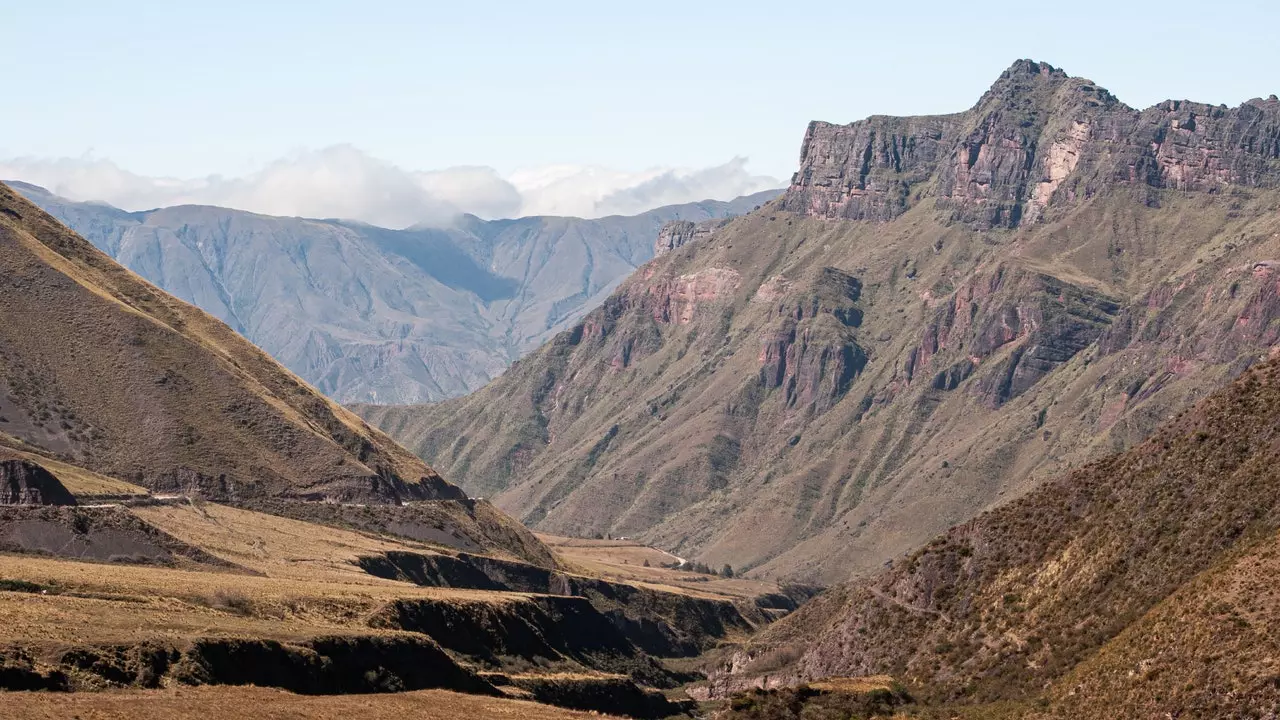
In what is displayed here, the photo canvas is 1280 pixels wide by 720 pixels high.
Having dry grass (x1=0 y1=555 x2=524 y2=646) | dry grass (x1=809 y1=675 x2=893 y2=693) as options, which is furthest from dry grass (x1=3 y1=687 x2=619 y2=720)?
dry grass (x1=809 y1=675 x2=893 y2=693)

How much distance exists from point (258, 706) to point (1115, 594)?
6505 cm

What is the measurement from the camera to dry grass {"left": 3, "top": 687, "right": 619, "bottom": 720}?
11650 cm

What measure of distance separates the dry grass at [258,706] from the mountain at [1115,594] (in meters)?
35.1

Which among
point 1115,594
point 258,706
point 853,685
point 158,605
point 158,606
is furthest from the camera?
point 158,605

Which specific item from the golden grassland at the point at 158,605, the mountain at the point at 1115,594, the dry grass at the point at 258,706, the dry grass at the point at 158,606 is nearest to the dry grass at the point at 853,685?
the mountain at the point at 1115,594

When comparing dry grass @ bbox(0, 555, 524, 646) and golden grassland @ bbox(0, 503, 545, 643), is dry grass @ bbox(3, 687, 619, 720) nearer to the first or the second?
dry grass @ bbox(0, 555, 524, 646)

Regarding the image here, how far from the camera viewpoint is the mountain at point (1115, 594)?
118 metres

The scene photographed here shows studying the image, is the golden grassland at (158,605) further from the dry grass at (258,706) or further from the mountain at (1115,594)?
the mountain at (1115,594)

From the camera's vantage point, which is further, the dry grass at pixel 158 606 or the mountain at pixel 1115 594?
the dry grass at pixel 158 606

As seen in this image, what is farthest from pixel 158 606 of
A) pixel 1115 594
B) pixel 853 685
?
pixel 1115 594

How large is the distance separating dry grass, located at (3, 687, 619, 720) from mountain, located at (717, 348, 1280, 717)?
3511cm

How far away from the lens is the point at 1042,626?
151 m

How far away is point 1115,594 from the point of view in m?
146

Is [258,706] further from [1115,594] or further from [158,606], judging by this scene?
[1115,594]
